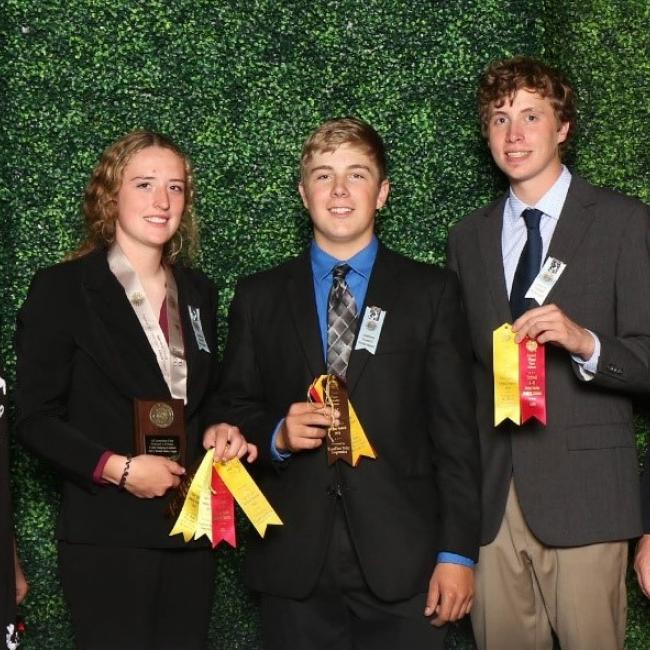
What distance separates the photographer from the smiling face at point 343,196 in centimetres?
229

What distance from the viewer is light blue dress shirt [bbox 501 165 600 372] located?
2469 mm

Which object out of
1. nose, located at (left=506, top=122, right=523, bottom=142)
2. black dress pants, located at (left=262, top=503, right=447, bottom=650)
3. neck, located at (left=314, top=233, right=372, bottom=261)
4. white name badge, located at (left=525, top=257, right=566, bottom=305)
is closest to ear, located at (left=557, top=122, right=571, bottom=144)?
nose, located at (left=506, top=122, right=523, bottom=142)

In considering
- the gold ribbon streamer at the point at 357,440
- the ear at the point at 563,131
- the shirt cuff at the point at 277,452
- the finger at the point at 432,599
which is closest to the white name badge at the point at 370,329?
the gold ribbon streamer at the point at 357,440

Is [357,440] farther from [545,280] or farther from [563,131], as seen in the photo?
[563,131]

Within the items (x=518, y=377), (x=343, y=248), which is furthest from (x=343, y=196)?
(x=518, y=377)

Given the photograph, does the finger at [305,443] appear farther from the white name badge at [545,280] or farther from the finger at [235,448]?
the white name badge at [545,280]

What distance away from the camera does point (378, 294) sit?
2.26 meters

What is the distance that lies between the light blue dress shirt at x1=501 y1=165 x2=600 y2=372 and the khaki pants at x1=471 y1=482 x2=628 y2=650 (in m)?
0.50

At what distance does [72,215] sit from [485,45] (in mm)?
1191

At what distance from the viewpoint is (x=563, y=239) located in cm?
242

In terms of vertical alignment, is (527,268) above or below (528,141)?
below

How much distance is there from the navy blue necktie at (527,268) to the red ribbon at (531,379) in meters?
0.19

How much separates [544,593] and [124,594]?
2.94 ft

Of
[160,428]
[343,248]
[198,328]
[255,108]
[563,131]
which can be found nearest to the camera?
[160,428]
